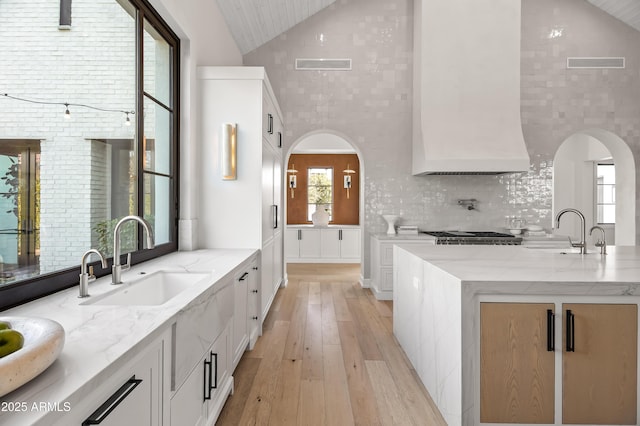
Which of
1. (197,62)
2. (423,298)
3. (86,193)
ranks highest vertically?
(197,62)

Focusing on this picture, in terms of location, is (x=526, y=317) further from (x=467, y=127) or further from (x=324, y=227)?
(x=324, y=227)

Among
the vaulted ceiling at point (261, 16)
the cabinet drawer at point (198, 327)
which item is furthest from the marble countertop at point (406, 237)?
the vaulted ceiling at point (261, 16)

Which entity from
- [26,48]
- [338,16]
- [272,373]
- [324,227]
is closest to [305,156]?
[324,227]

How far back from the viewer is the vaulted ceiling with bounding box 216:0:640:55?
4.30 m

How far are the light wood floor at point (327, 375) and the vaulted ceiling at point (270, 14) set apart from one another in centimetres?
342

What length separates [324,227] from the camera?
7.64m

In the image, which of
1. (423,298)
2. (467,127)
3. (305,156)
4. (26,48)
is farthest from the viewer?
(305,156)

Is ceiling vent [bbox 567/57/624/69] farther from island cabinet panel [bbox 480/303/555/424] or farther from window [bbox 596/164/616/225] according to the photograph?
island cabinet panel [bbox 480/303/555/424]

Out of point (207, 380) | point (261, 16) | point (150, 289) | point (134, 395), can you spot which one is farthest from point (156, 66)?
point (134, 395)

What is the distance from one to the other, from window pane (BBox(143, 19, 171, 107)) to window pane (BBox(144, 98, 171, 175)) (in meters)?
0.10

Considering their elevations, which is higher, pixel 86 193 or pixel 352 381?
pixel 86 193

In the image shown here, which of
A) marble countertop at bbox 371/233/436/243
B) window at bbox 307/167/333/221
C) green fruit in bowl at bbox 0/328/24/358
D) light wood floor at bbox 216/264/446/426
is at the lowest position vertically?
light wood floor at bbox 216/264/446/426

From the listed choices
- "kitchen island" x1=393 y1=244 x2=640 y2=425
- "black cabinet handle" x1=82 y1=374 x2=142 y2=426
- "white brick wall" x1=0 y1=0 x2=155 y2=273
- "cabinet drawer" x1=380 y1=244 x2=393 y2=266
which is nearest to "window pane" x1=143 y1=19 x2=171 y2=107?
"white brick wall" x1=0 y1=0 x2=155 y2=273

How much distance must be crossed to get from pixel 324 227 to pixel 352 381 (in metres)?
5.23
